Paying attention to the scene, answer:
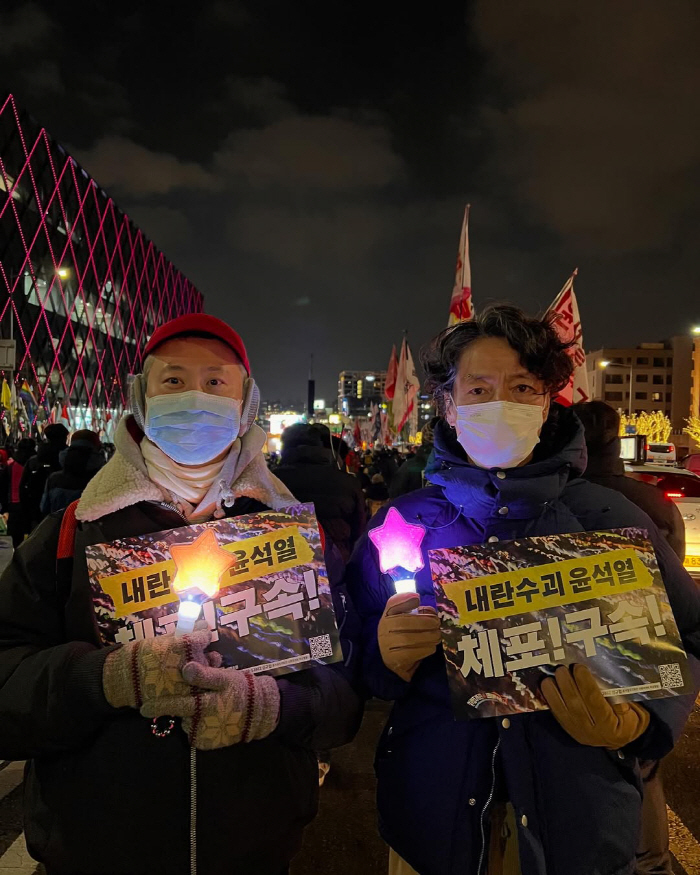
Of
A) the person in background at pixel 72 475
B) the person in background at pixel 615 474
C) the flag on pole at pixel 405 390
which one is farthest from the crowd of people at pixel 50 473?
the flag on pole at pixel 405 390

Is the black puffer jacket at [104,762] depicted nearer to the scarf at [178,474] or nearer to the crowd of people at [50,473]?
the scarf at [178,474]

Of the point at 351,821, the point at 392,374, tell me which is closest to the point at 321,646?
the point at 351,821

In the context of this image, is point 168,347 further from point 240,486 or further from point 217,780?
point 217,780

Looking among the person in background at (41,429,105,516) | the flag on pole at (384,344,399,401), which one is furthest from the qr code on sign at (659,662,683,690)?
the flag on pole at (384,344,399,401)

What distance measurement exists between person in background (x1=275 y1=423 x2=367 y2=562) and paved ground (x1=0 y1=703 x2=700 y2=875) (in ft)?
5.90

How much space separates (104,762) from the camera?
59.9 inches

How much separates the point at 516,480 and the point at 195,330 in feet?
3.91

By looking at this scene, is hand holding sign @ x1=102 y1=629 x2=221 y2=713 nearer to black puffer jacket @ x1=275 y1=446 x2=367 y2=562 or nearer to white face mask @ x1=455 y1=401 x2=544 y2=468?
white face mask @ x1=455 y1=401 x2=544 y2=468

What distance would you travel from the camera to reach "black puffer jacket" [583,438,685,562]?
139 inches

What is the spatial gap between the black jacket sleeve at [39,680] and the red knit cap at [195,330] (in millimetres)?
813

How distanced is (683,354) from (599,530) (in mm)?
96634

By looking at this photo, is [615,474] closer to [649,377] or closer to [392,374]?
[392,374]

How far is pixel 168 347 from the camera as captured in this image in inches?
77.5

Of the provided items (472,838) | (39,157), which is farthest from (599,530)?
(39,157)
